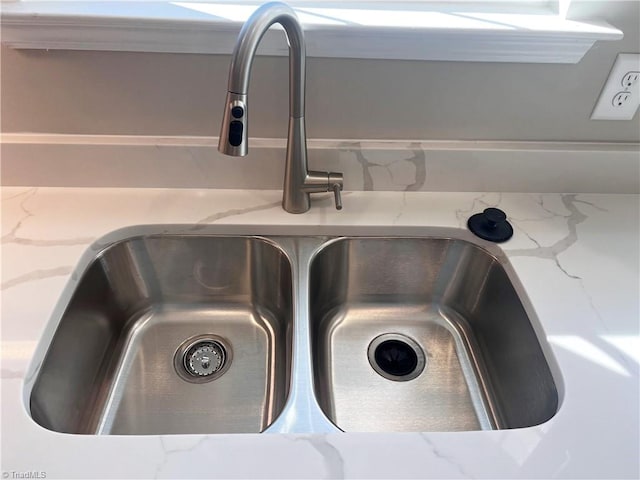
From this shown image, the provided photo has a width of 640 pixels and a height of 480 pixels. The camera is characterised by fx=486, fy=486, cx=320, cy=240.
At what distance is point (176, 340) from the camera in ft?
3.06

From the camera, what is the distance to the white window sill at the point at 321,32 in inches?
29.8

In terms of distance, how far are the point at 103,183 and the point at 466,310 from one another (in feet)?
2.46

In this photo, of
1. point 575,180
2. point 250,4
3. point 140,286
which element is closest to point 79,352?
point 140,286

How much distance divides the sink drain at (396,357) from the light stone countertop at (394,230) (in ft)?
0.73

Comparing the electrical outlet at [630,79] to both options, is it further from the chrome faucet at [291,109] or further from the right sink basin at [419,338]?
the chrome faucet at [291,109]

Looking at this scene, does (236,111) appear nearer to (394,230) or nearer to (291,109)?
(291,109)

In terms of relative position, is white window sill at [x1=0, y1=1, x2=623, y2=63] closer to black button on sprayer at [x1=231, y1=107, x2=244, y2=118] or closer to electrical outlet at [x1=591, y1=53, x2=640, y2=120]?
electrical outlet at [x1=591, y1=53, x2=640, y2=120]

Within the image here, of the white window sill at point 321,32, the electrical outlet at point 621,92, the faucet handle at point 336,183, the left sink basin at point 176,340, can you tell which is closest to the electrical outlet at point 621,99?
the electrical outlet at point 621,92

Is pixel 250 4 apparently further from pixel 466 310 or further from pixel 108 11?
pixel 466 310

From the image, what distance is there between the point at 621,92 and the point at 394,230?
19.0 inches

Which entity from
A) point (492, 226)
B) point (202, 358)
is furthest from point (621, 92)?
point (202, 358)

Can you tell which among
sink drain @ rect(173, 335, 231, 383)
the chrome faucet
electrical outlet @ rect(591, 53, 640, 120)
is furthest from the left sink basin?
electrical outlet @ rect(591, 53, 640, 120)

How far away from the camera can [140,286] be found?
93 centimetres

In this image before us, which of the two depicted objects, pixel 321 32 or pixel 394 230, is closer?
pixel 321 32
